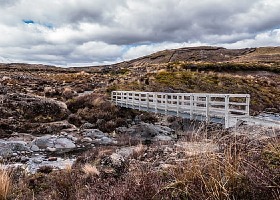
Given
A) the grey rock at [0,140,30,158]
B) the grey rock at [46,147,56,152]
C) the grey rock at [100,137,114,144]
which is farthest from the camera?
the grey rock at [100,137,114,144]

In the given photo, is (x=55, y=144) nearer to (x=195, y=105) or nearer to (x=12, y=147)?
(x=12, y=147)

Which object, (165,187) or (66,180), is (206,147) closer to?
(165,187)

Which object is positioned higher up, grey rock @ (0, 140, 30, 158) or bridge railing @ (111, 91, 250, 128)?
bridge railing @ (111, 91, 250, 128)

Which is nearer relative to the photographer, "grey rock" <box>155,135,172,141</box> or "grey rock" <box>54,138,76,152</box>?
"grey rock" <box>54,138,76,152</box>

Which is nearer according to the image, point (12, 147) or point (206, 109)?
point (206, 109)

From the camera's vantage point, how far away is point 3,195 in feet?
19.4

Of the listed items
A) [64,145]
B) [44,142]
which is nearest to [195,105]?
[64,145]

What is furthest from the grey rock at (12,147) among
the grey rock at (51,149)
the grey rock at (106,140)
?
the grey rock at (106,140)

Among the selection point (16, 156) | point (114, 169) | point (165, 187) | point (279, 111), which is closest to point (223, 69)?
point (279, 111)

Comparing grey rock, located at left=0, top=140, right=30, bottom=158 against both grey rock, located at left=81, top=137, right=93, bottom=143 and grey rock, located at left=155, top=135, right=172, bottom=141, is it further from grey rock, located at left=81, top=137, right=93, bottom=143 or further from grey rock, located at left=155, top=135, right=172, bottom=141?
grey rock, located at left=155, top=135, right=172, bottom=141

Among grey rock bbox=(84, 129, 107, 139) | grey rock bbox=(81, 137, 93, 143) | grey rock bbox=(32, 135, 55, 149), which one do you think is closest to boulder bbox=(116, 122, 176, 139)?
grey rock bbox=(84, 129, 107, 139)

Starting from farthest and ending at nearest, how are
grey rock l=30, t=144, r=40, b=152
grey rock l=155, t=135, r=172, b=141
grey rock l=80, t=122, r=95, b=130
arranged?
1. grey rock l=80, t=122, r=95, b=130
2. grey rock l=155, t=135, r=172, b=141
3. grey rock l=30, t=144, r=40, b=152

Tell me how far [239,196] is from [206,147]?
1.03 meters

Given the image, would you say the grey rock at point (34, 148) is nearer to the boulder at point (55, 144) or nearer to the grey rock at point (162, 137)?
the boulder at point (55, 144)
